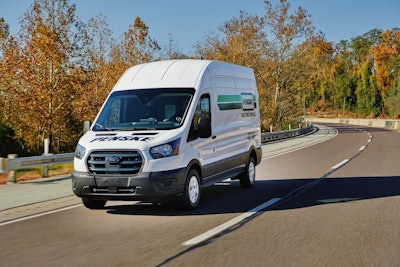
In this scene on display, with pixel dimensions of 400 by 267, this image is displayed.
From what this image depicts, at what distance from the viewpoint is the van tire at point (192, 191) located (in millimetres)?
7789

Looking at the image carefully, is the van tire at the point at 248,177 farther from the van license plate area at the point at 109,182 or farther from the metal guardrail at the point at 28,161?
the metal guardrail at the point at 28,161

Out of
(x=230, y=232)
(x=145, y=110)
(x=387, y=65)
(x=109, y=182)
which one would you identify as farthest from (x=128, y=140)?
(x=387, y=65)

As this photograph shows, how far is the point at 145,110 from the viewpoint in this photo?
843cm

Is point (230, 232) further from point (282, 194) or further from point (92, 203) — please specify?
point (282, 194)

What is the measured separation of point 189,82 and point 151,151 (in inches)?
71.3

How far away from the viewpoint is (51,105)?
2502cm

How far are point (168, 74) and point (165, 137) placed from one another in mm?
1766

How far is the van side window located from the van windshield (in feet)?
0.71

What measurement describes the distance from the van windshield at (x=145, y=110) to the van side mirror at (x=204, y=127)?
12.0 inches

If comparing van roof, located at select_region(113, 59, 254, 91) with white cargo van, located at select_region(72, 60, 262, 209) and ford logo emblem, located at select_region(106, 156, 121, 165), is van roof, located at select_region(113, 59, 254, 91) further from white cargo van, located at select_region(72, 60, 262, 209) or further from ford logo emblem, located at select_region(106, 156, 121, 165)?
ford logo emblem, located at select_region(106, 156, 121, 165)

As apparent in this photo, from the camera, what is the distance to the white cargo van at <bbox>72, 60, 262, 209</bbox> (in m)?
7.32

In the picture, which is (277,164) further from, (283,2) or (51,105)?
(283,2)

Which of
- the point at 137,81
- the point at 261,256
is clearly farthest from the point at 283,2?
the point at 261,256

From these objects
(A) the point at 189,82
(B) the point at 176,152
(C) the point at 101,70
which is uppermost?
(C) the point at 101,70
